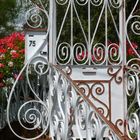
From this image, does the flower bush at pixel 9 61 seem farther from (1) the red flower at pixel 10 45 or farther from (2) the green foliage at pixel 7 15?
(2) the green foliage at pixel 7 15

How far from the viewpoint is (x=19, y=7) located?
32.4 feet

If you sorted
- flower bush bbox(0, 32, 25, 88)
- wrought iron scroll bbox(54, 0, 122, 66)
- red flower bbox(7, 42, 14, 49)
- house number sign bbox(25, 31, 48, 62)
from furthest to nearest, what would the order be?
1. red flower bbox(7, 42, 14, 49)
2. flower bush bbox(0, 32, 25, 88)
3. wrought iron scroll bbox(54, 0, 122, 66)
4. house number sign bbox(25, 31, 48, 62)

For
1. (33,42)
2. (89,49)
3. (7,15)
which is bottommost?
(7,15)

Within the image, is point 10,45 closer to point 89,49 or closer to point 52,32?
point 52,32

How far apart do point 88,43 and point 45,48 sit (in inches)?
16.9

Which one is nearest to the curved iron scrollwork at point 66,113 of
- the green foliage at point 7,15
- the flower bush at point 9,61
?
the flower bush at point 9,61

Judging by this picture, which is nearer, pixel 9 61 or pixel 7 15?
pixel 9 61

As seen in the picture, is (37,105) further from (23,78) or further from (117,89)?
(117,89)

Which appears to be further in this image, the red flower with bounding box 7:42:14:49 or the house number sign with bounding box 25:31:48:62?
the red flower with bounding box 7:42:14:49

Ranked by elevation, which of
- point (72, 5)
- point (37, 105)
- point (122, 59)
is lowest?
point (37, 105)

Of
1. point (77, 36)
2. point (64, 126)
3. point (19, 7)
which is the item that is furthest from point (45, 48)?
point (19, 7)

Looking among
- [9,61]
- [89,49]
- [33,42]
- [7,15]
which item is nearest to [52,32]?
[33,42]

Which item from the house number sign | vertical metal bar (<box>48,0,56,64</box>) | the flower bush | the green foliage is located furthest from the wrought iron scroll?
the green foliage

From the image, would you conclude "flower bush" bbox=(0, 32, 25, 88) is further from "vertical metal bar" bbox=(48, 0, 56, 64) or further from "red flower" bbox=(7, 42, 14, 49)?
"vertical metal bar" bbox=(48, 0, 56, 64)
